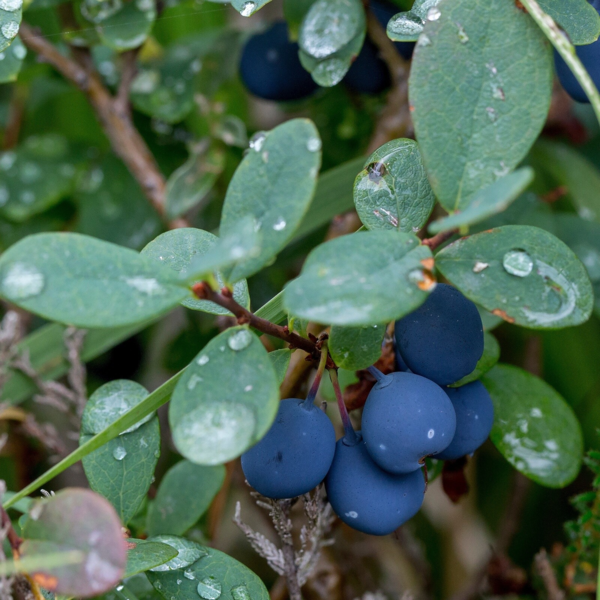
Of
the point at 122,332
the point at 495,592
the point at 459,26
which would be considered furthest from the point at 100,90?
the point at 495,592

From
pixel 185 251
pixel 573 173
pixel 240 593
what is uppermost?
pixel 185 251

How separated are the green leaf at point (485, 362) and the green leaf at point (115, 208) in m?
0.69

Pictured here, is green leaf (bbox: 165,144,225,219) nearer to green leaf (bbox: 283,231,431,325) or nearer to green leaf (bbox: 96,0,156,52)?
green leaf (bbox: 96,0,156,52)

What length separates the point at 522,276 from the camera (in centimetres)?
43

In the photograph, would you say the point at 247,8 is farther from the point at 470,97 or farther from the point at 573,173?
the point at 573,173

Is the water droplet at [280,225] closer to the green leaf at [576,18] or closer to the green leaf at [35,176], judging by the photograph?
the green leaf at [576,18]

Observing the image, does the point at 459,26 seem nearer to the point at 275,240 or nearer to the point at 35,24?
the point at 275,240

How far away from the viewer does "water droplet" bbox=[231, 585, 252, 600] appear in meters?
0.49

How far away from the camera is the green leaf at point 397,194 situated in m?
0.51

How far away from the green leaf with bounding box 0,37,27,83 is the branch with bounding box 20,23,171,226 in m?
0.23

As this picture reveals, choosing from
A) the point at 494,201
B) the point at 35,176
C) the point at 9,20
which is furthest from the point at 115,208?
the point at 494,201

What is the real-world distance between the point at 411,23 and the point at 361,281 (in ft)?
1.05

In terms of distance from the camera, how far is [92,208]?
1.13 m

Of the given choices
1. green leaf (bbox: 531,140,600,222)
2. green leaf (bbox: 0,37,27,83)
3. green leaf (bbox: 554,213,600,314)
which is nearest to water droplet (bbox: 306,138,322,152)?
green leaf (bbox: 0,37,27,83)
